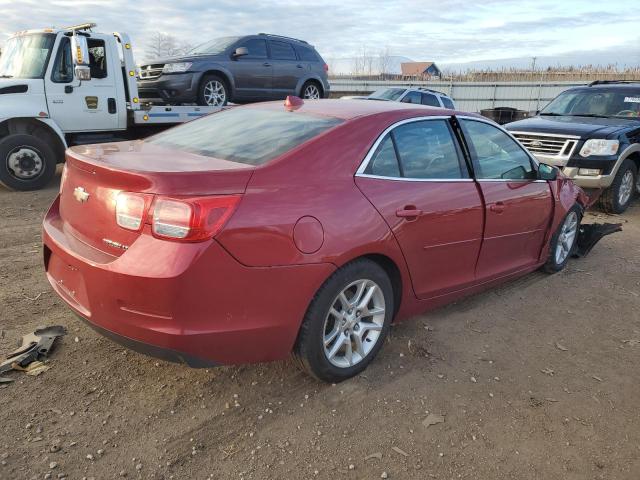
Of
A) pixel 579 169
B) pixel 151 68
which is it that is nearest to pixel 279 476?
pixel 579 169

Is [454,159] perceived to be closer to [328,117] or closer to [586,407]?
[328,117]

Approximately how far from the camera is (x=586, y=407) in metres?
2.99

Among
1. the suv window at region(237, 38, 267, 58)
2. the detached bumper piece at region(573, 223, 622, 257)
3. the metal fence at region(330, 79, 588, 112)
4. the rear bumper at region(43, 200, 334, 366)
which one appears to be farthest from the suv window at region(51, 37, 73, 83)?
the metal fence at region(330, 79, 588, 112)

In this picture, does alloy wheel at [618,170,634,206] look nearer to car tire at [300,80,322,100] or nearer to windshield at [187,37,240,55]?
car tire at [300,80,322,100]

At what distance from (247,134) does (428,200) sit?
1209mm

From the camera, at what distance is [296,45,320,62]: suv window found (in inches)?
457

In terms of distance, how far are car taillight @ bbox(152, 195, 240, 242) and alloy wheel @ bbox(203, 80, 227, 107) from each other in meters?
8.11

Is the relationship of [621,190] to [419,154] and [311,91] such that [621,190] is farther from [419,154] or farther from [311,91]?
[311,91]

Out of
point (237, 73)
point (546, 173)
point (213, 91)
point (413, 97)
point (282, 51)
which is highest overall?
point (282, 51)

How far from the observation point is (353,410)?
2846 mm

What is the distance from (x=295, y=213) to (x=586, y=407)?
202 cm

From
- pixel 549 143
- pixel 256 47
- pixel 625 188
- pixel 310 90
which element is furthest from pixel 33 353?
pixel 310 90

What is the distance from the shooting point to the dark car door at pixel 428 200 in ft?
10.2

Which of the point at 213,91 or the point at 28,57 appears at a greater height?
Result: the point at 28,57
